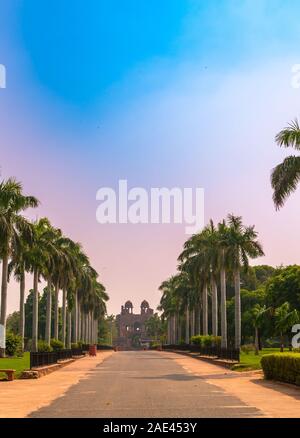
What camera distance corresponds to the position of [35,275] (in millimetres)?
57906

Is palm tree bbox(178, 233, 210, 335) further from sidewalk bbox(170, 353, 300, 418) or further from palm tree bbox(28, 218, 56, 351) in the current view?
sidewalk bbox(170, 353, 300, 418)

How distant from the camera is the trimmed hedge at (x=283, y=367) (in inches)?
899

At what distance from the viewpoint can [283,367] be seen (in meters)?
24.8

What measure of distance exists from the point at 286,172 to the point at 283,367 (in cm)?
1099

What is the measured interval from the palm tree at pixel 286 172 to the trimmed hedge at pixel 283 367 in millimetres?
8297

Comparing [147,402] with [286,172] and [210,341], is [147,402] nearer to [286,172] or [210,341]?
[286,172]

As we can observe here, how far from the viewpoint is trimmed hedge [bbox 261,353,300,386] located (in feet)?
74.9

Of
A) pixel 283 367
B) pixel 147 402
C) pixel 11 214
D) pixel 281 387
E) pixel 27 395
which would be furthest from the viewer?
pixel 11 214

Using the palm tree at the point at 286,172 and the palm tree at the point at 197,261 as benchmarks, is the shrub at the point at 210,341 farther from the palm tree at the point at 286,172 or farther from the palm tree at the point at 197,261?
the palm tree at the point at 286,172

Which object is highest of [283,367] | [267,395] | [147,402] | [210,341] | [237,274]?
[237,274]

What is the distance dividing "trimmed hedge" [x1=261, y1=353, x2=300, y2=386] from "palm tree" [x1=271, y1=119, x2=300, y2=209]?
8.30 metres

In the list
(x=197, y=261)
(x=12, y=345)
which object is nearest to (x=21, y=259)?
(x=12, y=345)

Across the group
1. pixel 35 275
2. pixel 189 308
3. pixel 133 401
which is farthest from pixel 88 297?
pixel 133 401
